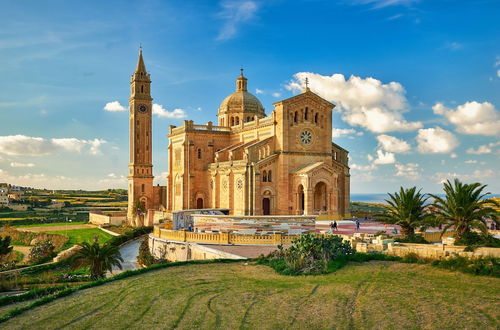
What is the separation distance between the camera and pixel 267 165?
155 ft

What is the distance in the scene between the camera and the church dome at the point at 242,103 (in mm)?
66312

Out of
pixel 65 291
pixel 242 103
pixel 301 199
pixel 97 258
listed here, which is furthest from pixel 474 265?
pixel 242 103

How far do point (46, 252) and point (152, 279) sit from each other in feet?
87.9

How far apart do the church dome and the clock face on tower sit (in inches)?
727

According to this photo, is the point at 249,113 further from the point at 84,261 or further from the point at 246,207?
the point at 84,261

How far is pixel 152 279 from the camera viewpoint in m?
20.2

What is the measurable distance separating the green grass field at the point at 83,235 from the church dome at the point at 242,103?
901 inches

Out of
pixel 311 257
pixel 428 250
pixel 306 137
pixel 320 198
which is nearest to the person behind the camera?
pixel 311 257

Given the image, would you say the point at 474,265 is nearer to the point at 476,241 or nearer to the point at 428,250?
the point at 428,250

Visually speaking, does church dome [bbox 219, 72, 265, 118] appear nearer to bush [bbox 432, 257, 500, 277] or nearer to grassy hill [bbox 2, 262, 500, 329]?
grassy hill [bbox 2, 262, 500, 329]

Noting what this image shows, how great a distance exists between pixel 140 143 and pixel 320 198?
1154 inches

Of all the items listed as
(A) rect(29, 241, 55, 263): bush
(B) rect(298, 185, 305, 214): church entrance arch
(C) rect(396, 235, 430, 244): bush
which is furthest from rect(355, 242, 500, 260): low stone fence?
(A) rect(29, 241, 55, 263): bush

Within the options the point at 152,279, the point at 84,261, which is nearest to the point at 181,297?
the point at 152,279

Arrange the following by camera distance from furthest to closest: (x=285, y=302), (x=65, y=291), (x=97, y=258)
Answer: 1. (x=97, y=258)
2. (x=65, y=291)
3. (x=285, y=302)
